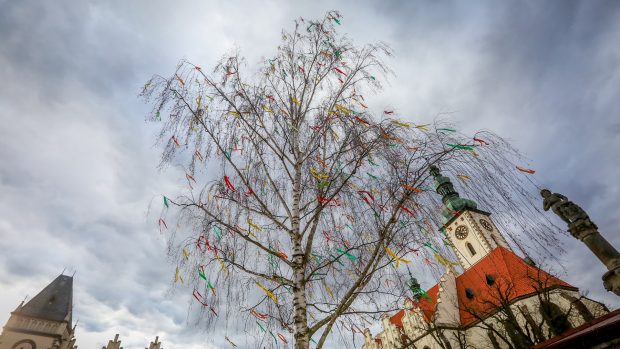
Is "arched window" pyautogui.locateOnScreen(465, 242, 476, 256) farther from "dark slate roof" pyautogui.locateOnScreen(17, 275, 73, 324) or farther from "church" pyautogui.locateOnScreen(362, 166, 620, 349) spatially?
"dark slate roof" pyautogui.locateOnScreen(17, 275, 73, 324)

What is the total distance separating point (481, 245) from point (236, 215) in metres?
34.7

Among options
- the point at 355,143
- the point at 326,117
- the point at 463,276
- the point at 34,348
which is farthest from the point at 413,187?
the point at 34,348

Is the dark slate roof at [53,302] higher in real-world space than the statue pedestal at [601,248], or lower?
higher

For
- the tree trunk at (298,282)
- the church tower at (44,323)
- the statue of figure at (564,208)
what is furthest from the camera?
the church tower at (44,323)

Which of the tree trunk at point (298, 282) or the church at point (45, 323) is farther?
the church at point (45, 323)

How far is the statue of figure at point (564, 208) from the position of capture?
7922mm

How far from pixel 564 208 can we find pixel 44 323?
54.5m

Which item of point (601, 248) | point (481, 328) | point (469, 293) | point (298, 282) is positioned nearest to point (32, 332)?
point (298, 282)

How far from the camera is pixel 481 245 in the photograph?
32.2 metres

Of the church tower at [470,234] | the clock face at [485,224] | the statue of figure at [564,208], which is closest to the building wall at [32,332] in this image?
the church tower at [470,234]

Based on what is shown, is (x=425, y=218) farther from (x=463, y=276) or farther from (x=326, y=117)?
(x=463, y=276)

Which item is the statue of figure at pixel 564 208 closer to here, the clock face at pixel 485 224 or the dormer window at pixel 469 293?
→ the dormer window at pixel 469 293

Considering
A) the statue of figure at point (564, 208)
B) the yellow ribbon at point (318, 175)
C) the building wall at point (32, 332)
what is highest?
the building wall at point (32, 332)

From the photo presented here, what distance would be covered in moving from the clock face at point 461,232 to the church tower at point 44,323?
5322 cm
